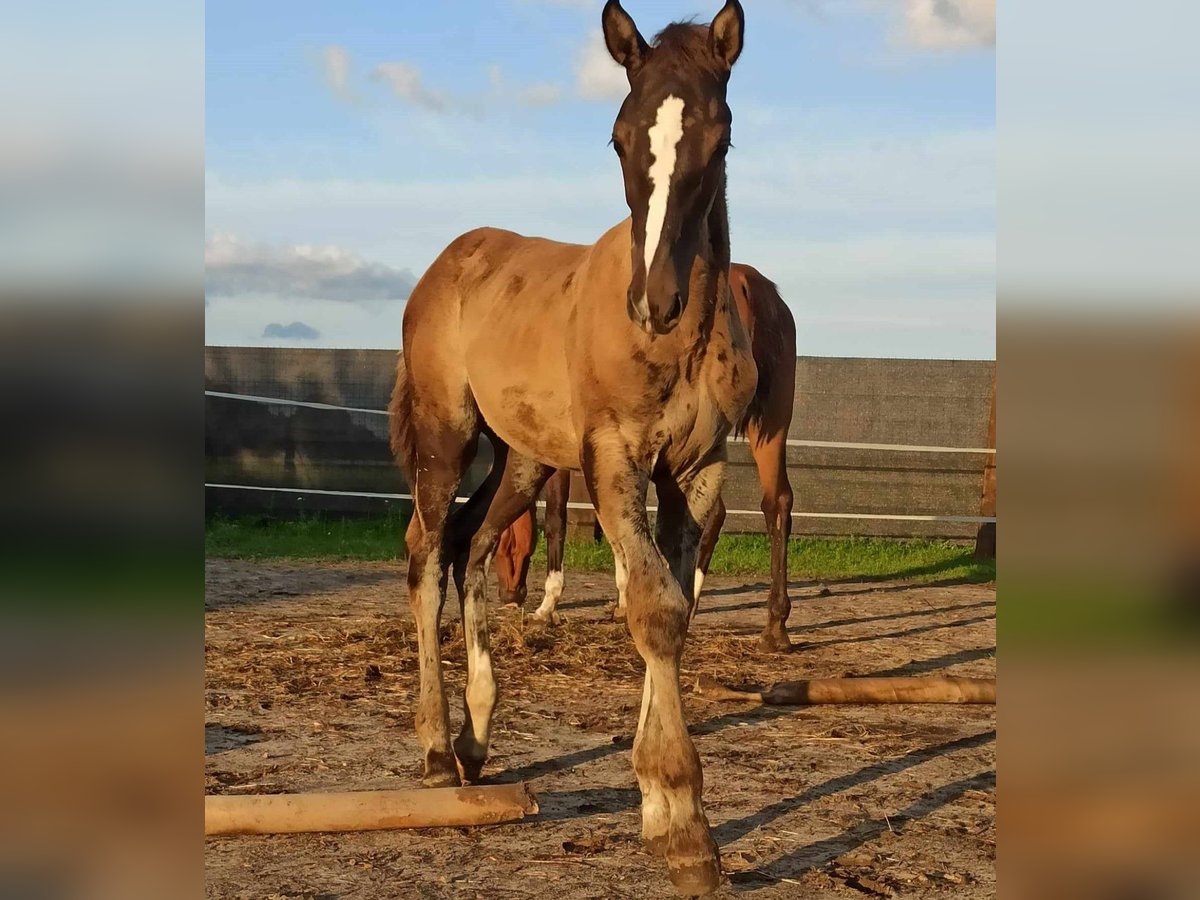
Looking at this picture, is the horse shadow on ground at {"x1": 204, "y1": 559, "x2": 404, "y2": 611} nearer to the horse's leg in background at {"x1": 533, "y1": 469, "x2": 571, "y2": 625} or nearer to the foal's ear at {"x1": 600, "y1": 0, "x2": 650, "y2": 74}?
the horse's leg in background at {"x1": 533, "y1": 469, "x2": 571, "y2": 625}

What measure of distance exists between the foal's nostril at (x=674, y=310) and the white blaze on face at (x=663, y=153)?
22 cm

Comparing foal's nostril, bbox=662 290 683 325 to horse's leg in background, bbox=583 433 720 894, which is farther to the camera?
horse's leg in background, bbox=583 433 720 894

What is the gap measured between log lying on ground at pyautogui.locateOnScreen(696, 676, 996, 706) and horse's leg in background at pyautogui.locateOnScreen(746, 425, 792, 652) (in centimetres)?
176

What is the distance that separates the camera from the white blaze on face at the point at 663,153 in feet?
11.2

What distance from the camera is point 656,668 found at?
3.66m

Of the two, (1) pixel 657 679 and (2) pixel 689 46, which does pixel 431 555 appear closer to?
(1) pixel 657 679

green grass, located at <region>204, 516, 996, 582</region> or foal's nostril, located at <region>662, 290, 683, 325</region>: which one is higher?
foal's nostril, located at <region>662, 290, 683, 325</region>

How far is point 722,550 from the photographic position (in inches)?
507

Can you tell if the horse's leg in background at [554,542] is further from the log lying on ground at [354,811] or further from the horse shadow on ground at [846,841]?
the log lying on ground at [354,811]

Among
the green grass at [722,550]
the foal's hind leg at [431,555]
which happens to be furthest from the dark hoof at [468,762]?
the green grass at [722,550]

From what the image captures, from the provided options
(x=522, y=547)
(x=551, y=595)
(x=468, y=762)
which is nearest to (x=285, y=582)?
(x=522, y=547)

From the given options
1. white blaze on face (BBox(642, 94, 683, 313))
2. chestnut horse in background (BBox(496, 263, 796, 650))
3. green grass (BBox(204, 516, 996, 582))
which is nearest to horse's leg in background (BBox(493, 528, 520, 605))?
chestnut horse in background (BBox(496, 263, 796, 650))

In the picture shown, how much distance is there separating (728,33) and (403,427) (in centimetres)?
256

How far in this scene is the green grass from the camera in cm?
1205
